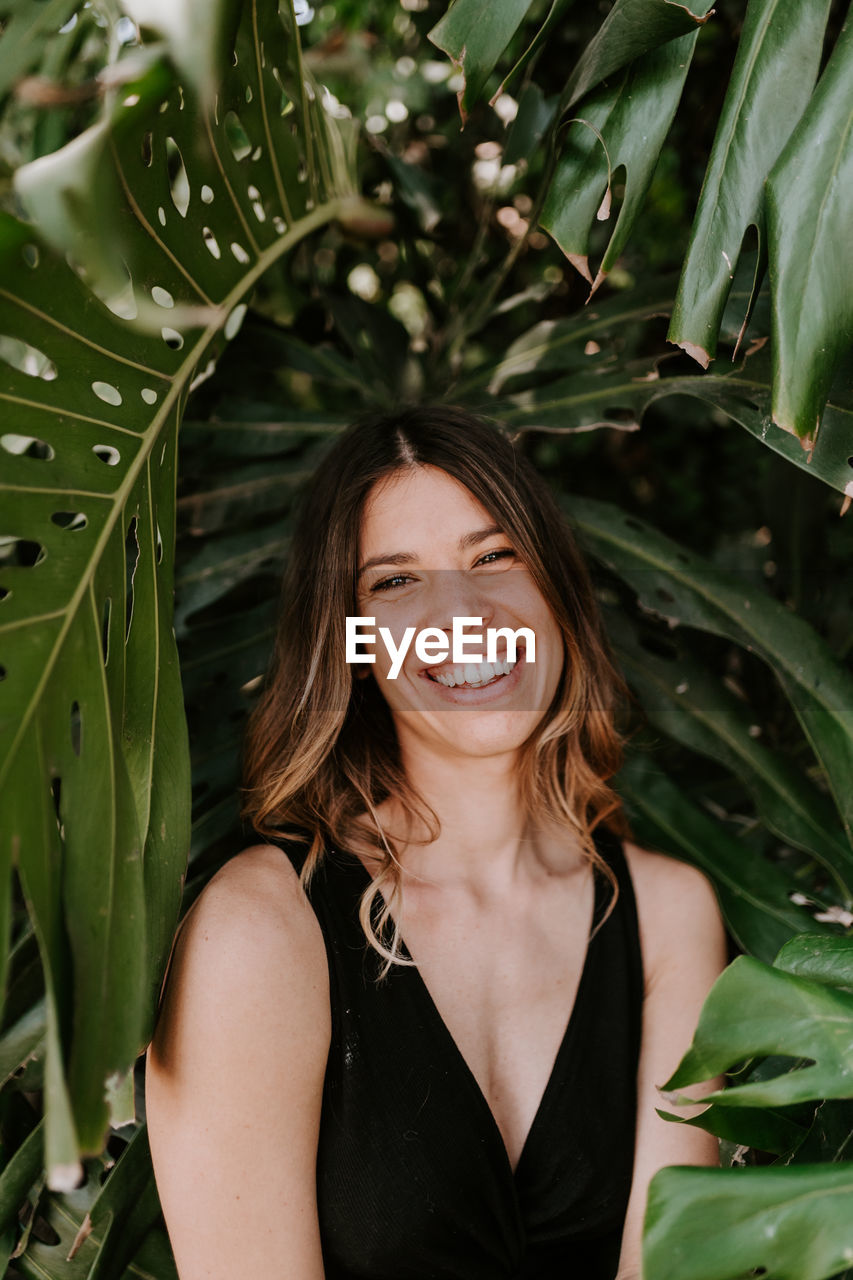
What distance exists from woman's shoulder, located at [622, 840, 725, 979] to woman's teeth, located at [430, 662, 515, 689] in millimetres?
353

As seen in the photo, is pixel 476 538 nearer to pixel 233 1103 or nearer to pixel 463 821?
pixel 463 821

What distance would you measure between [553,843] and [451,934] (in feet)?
0.73

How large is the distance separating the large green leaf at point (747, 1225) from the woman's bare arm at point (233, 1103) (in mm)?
398

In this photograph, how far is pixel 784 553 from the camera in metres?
1.53

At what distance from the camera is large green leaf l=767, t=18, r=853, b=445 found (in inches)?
29.9

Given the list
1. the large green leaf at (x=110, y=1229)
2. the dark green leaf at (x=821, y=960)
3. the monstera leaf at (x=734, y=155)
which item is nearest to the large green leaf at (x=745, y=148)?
the monstera leaf at (x=734, y=155)

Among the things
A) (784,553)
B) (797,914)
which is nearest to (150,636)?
(797,914)

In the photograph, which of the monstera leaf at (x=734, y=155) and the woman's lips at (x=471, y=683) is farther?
the woman's lips at (x=471, y=683)

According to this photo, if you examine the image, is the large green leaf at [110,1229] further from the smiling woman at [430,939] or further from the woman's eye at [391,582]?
the woman's eye at [391,582]

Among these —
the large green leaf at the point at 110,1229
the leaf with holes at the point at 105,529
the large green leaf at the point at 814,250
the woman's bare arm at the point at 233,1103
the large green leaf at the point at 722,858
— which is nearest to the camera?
the leaf with holes at the point at 105,529

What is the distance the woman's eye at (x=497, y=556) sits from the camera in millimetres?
1120

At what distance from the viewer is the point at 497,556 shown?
113 cm

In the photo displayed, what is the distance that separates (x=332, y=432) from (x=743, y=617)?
0.62 meters

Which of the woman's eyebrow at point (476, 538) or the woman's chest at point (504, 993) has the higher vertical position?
the woman's eyebrow at point (476, 538)
